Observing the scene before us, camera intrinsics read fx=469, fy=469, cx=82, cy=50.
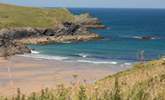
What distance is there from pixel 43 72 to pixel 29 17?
219 feet

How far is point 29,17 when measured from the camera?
120875mm

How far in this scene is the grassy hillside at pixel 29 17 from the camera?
110 m

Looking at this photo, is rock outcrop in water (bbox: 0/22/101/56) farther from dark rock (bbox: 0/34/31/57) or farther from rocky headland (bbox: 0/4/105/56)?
dark rock (bbox: 0/34/31/57)

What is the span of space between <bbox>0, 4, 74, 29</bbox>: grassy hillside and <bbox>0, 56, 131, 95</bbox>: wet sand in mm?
39077

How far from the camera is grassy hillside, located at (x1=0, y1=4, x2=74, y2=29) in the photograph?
362ft

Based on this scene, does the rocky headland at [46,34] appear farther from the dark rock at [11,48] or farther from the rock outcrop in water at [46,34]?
the dark rock at [11,48]

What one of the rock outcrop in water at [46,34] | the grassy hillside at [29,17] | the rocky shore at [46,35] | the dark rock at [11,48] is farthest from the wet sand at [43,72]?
the grassy hillside at [29,17]

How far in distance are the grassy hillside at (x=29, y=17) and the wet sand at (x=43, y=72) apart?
39.1 metres

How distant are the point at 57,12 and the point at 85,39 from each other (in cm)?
3199

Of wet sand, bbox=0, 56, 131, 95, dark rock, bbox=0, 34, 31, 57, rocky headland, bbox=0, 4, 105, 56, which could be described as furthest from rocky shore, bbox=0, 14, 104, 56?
wet sand, bbox=0, 56, 131, 95

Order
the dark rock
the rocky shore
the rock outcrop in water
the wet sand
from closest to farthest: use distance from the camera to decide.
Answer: the wet sand → the dark rock → the rocky shore → the rock outcrop in water

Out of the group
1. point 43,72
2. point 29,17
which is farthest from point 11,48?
point 29,17

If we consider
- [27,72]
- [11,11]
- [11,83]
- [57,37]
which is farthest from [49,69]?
[11,11]

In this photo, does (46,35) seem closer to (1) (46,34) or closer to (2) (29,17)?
(1) (46,34)
